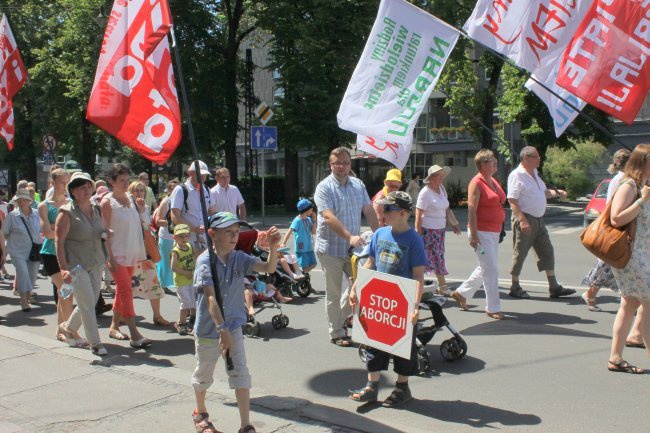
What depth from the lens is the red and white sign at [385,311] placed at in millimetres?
5066

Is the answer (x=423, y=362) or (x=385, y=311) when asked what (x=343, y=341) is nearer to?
(x=423, y=362)

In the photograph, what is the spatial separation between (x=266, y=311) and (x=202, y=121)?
22986mm

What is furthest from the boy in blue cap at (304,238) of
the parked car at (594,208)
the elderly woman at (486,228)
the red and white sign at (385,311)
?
the parked car at (594,208)

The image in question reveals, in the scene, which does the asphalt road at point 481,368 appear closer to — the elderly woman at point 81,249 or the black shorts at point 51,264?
the elderly woman at point 81,249

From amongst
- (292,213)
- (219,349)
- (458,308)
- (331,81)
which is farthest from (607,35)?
(292,213)

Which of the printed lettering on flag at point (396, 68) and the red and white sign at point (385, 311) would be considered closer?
the red and white sign at point (385, 311)

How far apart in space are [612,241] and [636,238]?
0.22 meters

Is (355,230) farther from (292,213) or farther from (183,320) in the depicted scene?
(292,213)

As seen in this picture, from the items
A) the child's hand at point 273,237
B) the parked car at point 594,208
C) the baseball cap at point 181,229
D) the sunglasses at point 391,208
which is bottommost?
→ the parked car at point 594,208

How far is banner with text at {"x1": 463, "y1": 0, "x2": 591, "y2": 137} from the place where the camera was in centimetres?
681

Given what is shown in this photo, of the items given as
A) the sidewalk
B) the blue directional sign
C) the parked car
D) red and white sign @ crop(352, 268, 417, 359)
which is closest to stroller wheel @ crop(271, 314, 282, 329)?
the sidewalk

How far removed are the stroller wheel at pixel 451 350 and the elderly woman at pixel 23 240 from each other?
6229mm

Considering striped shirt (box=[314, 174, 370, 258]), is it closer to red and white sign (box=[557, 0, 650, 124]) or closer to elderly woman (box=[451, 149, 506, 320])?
elderly woman (box=[451, 149, 506, 320])

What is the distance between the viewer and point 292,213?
30.8 meters
